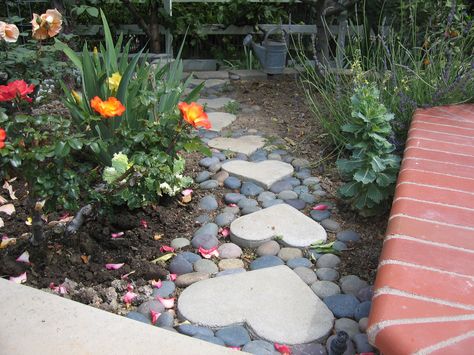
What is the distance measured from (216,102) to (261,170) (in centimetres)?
126

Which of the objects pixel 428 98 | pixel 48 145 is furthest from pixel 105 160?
pixel 428 98

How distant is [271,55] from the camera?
422 centimetres

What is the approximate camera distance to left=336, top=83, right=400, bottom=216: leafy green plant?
7.21 ft

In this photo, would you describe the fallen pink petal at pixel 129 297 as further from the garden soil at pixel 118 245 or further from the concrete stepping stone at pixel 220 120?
the concrete stepping stone at pixel 220 120

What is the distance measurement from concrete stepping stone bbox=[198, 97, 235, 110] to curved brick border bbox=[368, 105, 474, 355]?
1.78m

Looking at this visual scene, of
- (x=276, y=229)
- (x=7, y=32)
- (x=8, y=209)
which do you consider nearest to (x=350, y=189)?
(x=276, y=229)

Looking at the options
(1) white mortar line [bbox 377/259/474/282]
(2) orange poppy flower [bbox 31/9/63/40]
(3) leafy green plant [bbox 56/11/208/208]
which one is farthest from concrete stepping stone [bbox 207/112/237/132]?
(1) white mortar line [bbox 377/259/474/282]

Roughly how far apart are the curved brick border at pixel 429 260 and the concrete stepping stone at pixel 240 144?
101 centimetres

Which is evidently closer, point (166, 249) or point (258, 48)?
point (166, 249)

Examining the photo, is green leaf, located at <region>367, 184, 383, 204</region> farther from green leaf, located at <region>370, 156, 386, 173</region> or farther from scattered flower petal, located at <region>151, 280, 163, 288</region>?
scattered flower petal, located at <region>151, 280, 163, 288</region>

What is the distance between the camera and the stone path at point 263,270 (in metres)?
1.62

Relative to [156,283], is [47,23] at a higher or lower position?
higher

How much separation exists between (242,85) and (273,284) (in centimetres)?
264

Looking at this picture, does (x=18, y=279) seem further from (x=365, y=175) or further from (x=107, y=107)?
(x=365, y=175)
